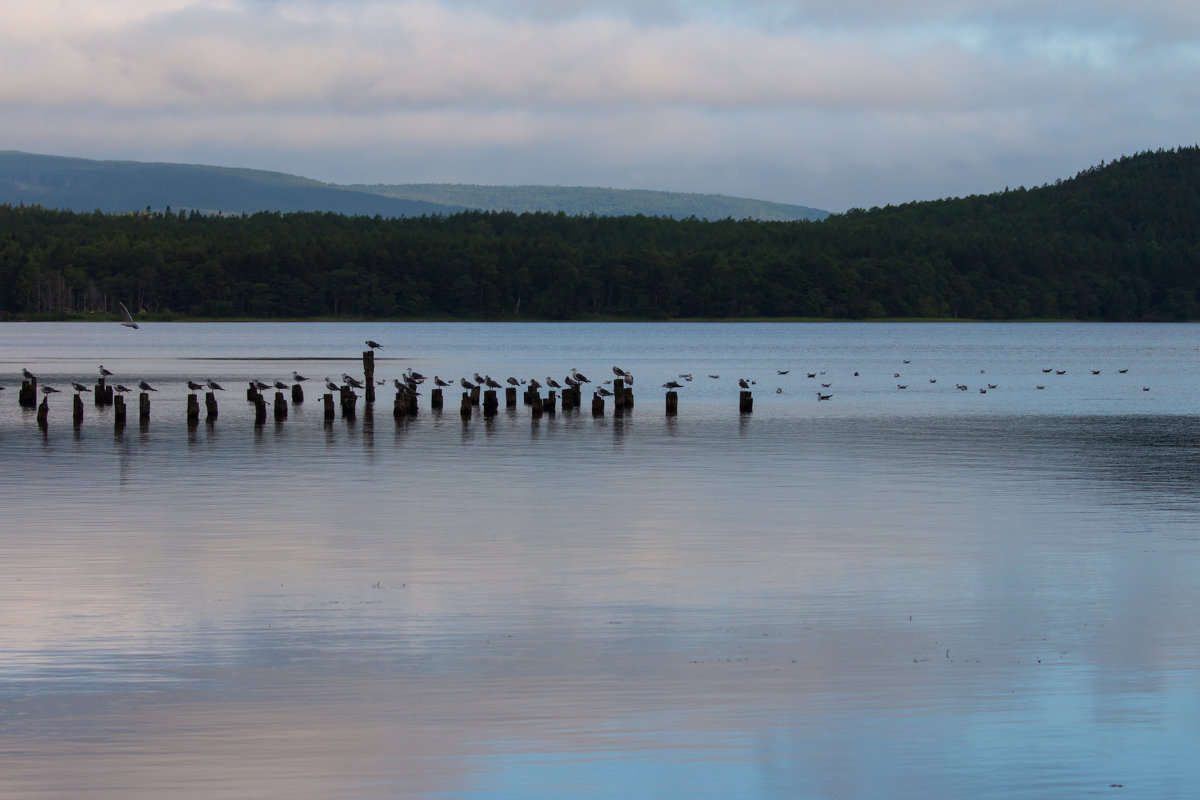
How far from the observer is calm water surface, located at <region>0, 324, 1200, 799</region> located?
10711mm

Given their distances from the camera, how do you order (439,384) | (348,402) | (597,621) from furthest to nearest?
1. (439,384)
2. (348,402)
3. (597,621)

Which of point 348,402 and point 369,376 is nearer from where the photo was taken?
point 348,402

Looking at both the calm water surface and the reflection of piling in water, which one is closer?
the calm water surface

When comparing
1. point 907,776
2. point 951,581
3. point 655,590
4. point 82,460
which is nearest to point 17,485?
point 82,460

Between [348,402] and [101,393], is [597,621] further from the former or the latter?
[101,393]

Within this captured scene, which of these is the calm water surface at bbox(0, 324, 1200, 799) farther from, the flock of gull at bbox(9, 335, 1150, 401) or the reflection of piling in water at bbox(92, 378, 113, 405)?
the reflection of piling in water at bbox(92, 378, 113, 405)

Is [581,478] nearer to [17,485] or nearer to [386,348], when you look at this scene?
[17,485]

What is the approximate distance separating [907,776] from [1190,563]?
1020 cm

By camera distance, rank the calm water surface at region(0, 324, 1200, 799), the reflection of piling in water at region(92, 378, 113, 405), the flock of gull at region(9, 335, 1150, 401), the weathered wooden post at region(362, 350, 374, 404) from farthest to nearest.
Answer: the weathered wooden post at region(362, 350, 374, 404)
the reflection of piling in water at region(92, 378, 113, 405)
the flock of gull at region(9, 335, 1150, 401)
the calm water surface at region(0, 324, 1200, 799)

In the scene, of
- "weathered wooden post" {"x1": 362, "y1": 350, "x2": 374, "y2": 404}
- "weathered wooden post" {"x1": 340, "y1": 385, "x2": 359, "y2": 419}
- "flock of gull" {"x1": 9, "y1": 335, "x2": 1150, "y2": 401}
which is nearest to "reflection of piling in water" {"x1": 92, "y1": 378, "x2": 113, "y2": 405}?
"flock of gull" {"x1": 9, "y1": 335, "x2": 1150, "y2": 401}

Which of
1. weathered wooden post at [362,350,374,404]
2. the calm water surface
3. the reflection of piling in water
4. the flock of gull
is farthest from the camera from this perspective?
weathered wooden post at [362,350,374,404]

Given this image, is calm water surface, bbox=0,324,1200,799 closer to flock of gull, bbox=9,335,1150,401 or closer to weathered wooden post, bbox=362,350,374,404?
flock of gull, bbox=9,335,1150,401

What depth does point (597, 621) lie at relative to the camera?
15.5m

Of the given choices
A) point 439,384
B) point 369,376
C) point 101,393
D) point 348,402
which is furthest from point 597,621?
point 439,384
